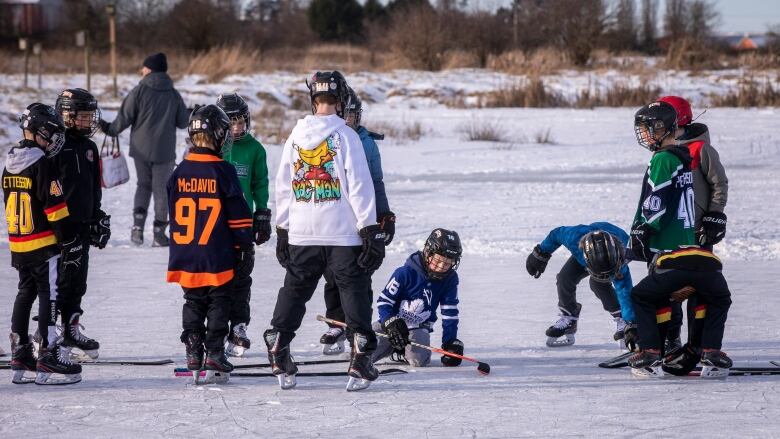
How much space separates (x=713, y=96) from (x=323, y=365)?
2187cm

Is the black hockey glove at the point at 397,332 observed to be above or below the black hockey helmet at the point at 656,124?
below

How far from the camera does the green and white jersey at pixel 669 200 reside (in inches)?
232

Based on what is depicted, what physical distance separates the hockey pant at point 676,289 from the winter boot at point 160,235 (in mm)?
5835

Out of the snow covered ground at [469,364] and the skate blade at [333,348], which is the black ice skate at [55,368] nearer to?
the snow covered ground at [469,364]

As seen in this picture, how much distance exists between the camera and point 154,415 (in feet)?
16.2

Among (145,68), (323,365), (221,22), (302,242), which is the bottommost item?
(323,365)

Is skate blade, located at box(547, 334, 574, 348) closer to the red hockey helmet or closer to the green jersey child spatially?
the red hockey helmet

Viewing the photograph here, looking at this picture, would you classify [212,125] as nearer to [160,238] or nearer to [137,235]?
[160,238]

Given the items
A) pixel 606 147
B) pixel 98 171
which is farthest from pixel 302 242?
pixel 606 147

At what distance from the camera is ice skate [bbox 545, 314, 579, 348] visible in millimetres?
6582

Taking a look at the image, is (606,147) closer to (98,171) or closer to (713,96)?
(713,96)

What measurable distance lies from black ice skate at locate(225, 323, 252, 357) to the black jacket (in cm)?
111

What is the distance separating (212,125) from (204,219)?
0.50m

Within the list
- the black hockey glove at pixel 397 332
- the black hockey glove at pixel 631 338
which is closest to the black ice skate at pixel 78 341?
the black hockey glove at pixel 397 332
